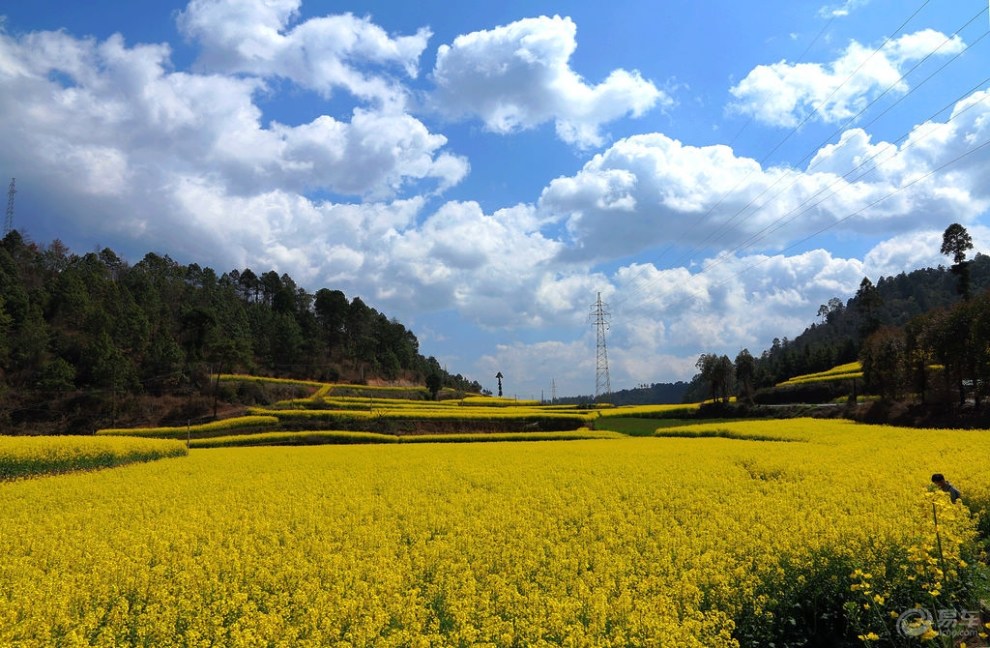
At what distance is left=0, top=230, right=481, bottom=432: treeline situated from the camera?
52.8 metres

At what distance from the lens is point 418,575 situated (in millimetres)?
8203

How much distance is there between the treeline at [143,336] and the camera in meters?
52.8

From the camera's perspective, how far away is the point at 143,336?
63.4m

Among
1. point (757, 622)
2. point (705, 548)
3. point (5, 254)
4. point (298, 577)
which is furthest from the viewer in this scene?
point (5, 254)

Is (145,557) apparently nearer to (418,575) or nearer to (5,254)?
(418,575)

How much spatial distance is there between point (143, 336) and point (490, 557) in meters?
67.6

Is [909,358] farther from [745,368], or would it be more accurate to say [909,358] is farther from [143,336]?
[143,336]

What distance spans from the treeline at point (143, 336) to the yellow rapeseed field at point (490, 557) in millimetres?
43855

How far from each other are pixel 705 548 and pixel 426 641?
5426 millimetres

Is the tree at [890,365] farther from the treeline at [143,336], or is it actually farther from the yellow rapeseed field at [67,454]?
the treeline at [143,336]

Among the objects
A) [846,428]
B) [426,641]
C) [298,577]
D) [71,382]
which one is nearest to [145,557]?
[298,577]

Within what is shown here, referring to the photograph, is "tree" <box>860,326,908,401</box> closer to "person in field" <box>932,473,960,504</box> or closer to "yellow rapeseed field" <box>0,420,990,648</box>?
"yellow rapeseed field" <box>0,420,990,648</box>

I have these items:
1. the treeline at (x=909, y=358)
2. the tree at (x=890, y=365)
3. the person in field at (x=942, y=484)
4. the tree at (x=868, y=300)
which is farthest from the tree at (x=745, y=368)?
the person in field at (x=942, y=484)

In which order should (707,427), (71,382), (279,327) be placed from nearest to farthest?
(707,427)
(71,382)
(279,327)
